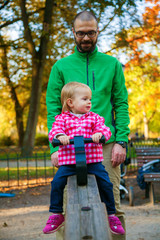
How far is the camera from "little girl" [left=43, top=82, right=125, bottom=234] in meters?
2.27

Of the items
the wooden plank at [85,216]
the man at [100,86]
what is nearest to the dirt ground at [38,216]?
the man at [100,86]

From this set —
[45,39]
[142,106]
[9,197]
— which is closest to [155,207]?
[9,197]

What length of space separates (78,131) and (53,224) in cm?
72

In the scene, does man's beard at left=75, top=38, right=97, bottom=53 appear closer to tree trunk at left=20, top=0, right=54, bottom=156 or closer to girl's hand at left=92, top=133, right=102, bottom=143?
girl's hand at left=92, top=133, right=102, bottom=143

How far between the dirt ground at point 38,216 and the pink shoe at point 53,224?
223 centimetres

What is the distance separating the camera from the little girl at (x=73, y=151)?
227 centimetres

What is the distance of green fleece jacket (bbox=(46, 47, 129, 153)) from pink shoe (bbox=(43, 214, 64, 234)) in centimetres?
59

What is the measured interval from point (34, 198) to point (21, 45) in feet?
32.9

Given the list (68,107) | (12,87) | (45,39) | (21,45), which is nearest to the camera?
(68,107)

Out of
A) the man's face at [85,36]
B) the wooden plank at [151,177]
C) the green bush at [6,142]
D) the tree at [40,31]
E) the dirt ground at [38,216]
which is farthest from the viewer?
the green bush at [6,142]

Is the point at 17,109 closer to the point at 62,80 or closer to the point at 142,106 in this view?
the point at 142,106

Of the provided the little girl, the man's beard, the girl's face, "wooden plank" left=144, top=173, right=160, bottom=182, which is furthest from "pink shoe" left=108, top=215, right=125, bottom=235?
"wooden plank" left=144, top=173, right=160, bottom=182

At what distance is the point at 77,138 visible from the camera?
6.67 feet

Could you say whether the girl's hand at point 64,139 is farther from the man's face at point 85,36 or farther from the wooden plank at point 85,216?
the man's face at point 85,36
